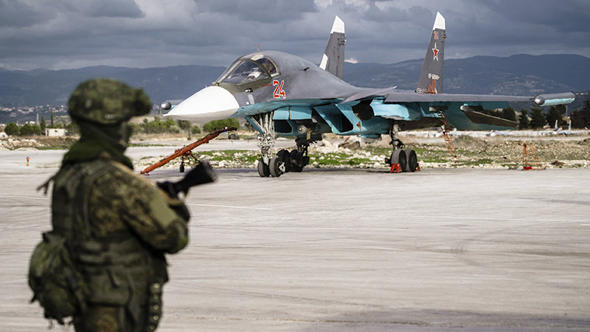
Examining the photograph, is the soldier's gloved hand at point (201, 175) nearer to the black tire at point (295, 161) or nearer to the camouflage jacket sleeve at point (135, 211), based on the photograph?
the camouflage jacket sleeve at point (135, 211)

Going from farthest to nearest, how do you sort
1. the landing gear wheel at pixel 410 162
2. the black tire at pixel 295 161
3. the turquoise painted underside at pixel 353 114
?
the black tire at pixel 295 161 < the landing gear wheel at pixel 410 162 < the turquoise painted underside at pixel 353 114

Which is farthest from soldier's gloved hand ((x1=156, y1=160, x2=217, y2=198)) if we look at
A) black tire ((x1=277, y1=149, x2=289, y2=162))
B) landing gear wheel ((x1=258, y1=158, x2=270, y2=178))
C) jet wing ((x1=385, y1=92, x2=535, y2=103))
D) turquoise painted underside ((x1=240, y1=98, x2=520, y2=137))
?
black tire ((x1=277, y1=149, x2=289, y2=162))

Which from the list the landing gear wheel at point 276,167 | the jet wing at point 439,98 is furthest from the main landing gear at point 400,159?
the landing gear wheel at point 276,167

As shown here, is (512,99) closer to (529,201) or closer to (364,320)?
(529,201)

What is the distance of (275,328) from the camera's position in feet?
20.2

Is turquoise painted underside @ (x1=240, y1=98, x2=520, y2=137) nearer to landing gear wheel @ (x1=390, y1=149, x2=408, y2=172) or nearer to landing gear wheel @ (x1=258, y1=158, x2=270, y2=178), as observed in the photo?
landing gear wheel @ (x1=390, y1=149, x2=408, y2=172)

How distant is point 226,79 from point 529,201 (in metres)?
10.3

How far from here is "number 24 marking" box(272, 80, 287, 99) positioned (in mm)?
21453

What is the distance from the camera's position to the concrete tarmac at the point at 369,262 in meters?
6.49

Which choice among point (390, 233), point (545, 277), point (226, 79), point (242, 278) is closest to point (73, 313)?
point (242, 278)

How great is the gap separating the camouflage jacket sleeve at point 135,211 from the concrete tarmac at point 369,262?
3.06 meters

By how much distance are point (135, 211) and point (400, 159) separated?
21807 mm

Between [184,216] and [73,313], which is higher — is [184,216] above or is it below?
above

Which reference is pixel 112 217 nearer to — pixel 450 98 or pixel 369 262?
pixel 369 262
